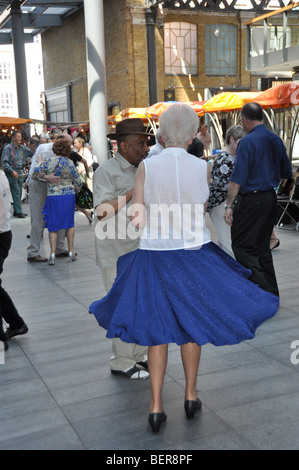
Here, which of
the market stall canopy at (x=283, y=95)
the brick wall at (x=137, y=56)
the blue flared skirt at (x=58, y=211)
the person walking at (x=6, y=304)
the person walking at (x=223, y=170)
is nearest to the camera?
the person walking at (x=6, y=304)

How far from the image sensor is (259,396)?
3.44 metres

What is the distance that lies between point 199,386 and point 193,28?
24.6 metres

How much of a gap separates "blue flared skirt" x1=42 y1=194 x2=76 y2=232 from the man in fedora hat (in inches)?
152

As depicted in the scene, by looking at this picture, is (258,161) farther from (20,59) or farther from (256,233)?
(20,59)

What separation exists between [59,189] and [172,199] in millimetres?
4758

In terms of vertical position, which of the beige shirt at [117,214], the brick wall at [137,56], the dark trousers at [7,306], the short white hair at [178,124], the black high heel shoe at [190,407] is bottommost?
the black high heel shoe at [190,407]

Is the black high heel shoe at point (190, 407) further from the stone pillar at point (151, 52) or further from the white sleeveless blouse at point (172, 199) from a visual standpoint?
the stone pillar at point (151, 52)

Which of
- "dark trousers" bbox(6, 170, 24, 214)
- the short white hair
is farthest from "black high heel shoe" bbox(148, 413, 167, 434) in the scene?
"dark trousers" bbox(6, 170, 24, 214)

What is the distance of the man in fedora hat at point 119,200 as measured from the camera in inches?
139

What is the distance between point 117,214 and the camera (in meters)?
3.70

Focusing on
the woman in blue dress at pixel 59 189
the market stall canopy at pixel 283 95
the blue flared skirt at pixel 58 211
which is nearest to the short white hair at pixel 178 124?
the woman in blue dress at pixel 59 189

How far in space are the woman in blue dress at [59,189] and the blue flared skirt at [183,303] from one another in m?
4.59

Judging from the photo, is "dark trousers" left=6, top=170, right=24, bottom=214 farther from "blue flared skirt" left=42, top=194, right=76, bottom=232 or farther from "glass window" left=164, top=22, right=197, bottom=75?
"glass window" left=164, top=22, right=197, bottom=75

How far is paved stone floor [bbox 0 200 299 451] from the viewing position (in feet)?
9.72
